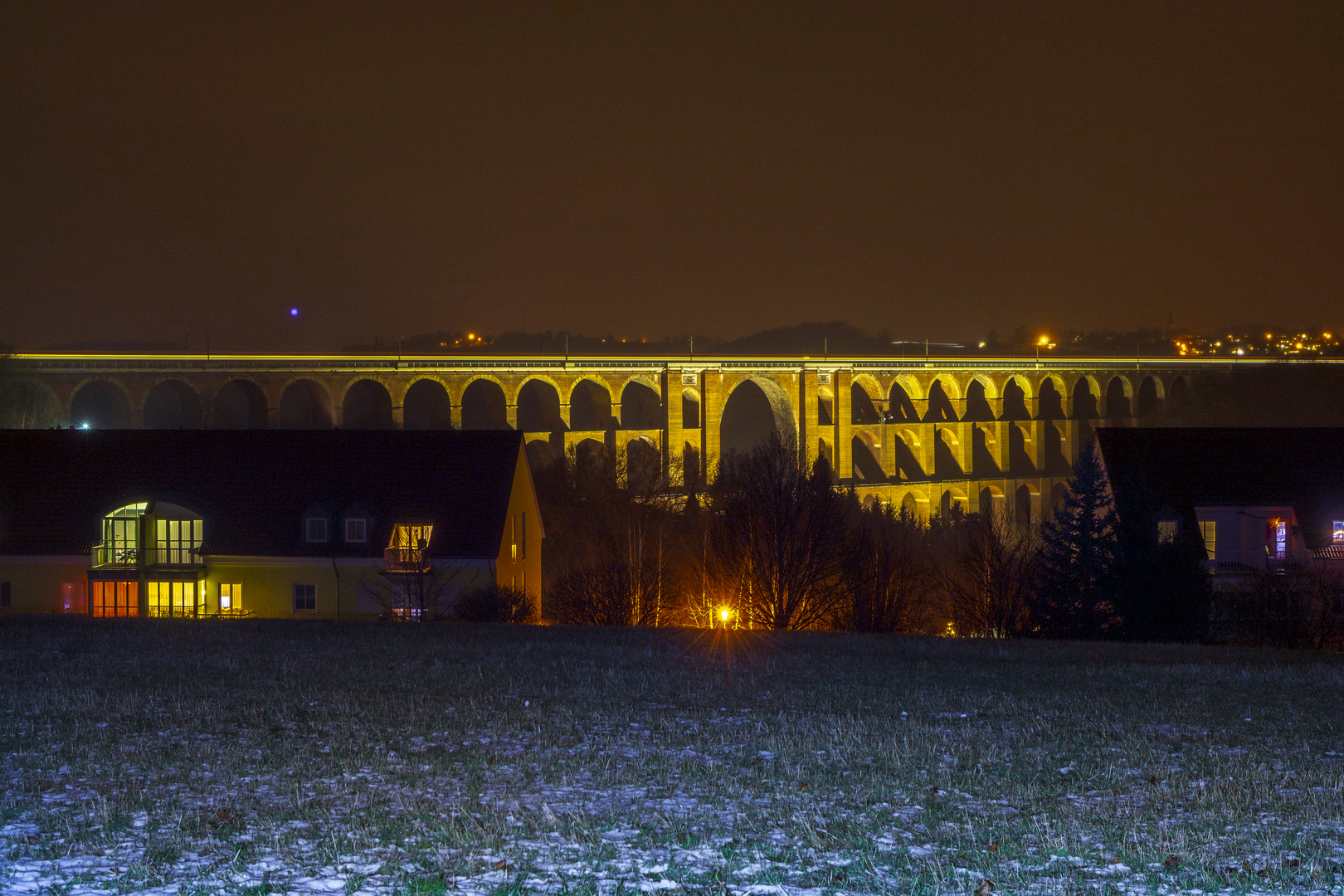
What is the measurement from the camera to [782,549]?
1155 inches

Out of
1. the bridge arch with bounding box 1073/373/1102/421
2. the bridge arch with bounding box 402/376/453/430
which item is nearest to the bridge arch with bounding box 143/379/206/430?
the bridge arch with bounding box 402/376/453/430

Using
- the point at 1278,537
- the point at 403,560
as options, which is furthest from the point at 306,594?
the point at 1278,537

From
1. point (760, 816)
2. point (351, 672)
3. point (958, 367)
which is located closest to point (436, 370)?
point (958, 367)

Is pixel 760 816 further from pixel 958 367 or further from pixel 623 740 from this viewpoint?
pixel 958 367

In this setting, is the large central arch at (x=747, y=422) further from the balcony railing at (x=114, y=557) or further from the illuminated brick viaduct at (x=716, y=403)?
the balcony railing at (x=114, y=557)

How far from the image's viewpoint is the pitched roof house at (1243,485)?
Answer: 1276 inches

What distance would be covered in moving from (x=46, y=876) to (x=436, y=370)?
8291cm

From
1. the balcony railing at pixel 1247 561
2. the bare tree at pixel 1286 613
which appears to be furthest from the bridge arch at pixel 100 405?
the bare tree at pixel 1286 613

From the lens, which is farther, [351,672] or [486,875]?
[351,672]

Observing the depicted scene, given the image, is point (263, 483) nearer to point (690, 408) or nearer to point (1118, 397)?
point (690, 408)

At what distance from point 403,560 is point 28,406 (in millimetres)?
47398

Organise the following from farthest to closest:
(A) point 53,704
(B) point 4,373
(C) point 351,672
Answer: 1. (B) point 4,373
2. (C) point 351,672
3. (A) point 53,704

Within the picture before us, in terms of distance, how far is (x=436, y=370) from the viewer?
8831 centimetres

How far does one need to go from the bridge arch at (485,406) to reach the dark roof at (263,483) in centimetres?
5459
